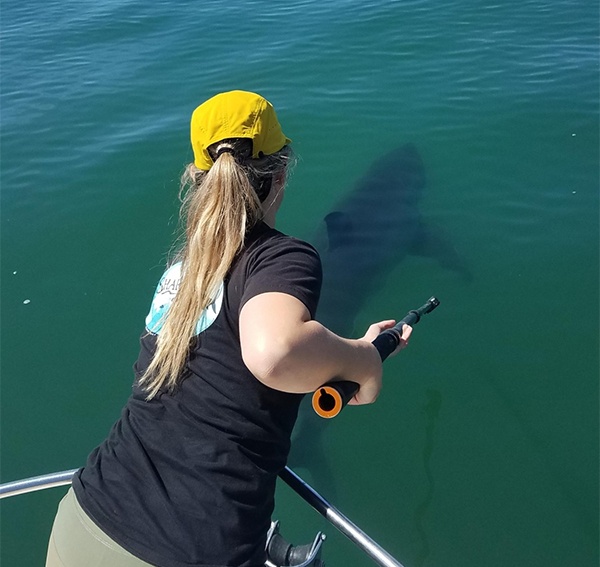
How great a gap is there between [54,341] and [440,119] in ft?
19.5

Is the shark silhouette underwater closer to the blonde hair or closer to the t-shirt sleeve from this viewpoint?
the blonde hair

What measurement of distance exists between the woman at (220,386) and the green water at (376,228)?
8.24ft

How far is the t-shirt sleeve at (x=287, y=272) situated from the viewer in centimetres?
186

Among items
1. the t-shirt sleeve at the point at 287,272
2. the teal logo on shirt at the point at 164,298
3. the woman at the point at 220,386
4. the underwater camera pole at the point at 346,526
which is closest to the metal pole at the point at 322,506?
the underwater camera pole at the point at 346,526

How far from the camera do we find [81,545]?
2037 mm

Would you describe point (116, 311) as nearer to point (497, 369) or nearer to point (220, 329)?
point (497, 369)

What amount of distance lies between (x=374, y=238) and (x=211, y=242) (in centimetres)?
526

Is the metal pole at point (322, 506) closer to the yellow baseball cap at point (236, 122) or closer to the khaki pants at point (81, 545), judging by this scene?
the khaki pants at point (81, 545)

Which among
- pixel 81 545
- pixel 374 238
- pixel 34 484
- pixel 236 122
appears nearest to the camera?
pixel 81 545

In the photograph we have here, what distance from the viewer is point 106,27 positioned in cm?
1273

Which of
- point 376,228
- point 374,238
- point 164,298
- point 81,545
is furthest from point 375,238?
point 81,545

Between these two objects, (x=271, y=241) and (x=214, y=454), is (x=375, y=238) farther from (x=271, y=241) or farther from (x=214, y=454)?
(x=214, y=454)

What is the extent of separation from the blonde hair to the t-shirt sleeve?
0.47 ft

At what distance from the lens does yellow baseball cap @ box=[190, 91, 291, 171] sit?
7.02ft
